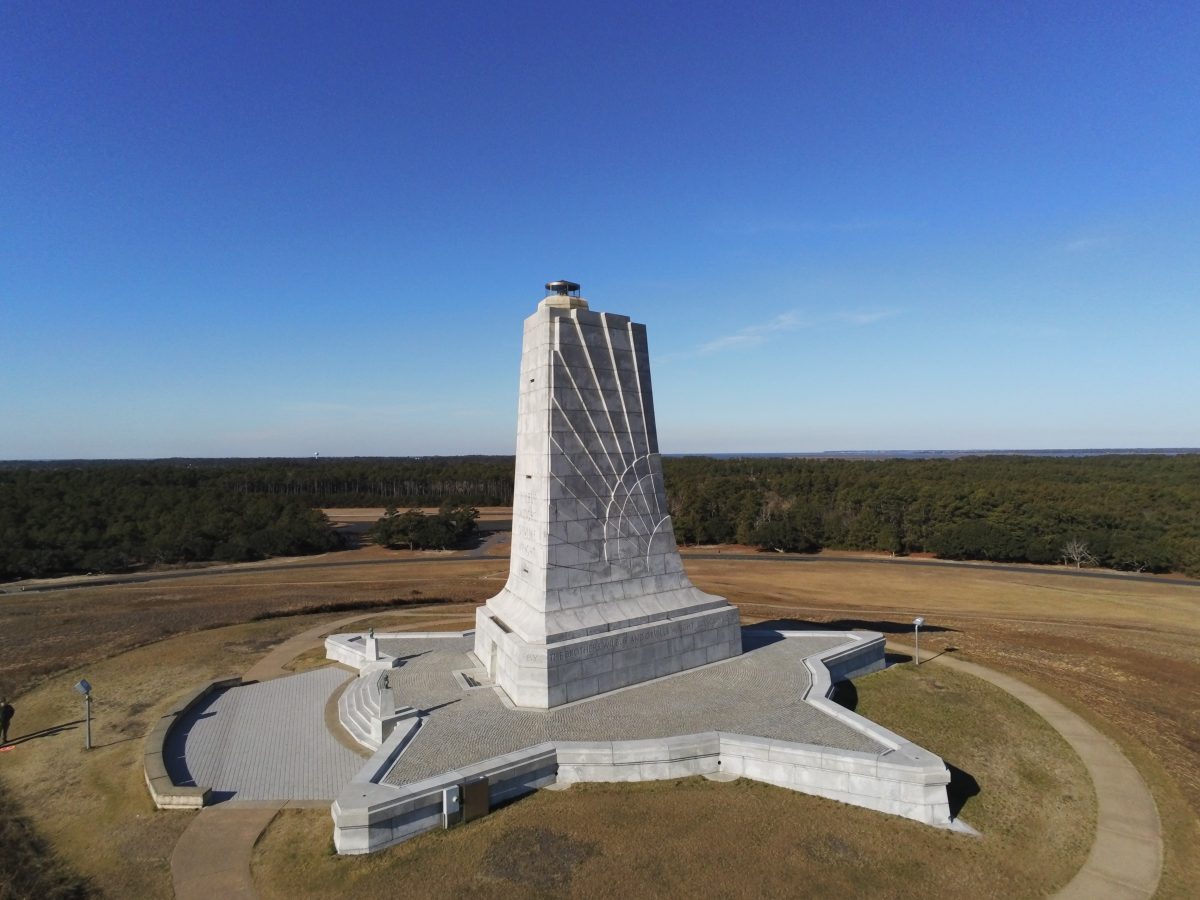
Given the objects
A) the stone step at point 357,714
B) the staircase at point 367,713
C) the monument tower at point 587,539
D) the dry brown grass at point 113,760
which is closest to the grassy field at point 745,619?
the dry brown grass at point 113,760

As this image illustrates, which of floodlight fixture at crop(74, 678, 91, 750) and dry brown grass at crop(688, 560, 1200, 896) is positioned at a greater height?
floodlight fixture at crop(74, 678, 91, 750)

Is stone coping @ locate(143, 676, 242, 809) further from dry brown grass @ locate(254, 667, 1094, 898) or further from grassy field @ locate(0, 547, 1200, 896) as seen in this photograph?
dry brown grass @ locate(254, 667, 1094, 898)

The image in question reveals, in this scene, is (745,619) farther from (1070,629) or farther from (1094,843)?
(1094,843)

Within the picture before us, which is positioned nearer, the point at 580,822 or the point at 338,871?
the point at 338,871

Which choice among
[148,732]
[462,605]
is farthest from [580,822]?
[462,605]

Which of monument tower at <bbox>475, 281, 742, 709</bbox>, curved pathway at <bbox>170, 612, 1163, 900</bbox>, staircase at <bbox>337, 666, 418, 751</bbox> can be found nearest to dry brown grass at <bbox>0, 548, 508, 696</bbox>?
staircase at <bbox>337, 666, 418, 751</bbox>

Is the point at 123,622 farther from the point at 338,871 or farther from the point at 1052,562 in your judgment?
the point at 1052,562

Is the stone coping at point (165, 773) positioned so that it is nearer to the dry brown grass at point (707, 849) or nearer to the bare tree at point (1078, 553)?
the dry brown grass at point (707, 849)
